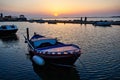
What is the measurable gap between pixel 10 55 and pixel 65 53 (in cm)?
1066

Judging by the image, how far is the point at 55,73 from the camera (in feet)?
56.3

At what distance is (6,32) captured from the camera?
48.2 metres

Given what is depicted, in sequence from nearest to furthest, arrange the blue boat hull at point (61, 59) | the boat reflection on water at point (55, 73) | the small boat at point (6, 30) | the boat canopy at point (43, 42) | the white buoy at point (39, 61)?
the boat reflection on water at point (55, 73), the blue boat hull at point (61, 59), the white buoy at point (39, 61), the boat canopy at point (43, 42), the small boat at point (6, 30)

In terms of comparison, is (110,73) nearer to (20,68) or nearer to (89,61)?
(89,61)

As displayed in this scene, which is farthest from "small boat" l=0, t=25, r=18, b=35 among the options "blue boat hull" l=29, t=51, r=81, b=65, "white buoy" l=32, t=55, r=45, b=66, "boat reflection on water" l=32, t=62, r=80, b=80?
"blue boat hull" l=29, t=51, r=81, b=65

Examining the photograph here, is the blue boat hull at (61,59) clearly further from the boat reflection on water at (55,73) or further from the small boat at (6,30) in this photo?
the small boat at (6,30)

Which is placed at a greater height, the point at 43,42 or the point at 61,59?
the point at 43,42

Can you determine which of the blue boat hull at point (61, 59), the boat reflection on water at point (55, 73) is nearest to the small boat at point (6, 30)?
the boat reflection on water at point (55, 73)

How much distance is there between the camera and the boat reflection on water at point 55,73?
16250 mm

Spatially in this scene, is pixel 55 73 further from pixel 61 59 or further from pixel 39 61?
pixel 39 61

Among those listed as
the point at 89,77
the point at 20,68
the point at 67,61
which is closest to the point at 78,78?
the point at 89,77

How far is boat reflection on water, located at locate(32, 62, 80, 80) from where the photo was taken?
16.2m

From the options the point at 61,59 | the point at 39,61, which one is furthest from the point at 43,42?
the point at 61,59

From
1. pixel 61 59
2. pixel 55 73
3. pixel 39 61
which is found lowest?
pixel 55 73
